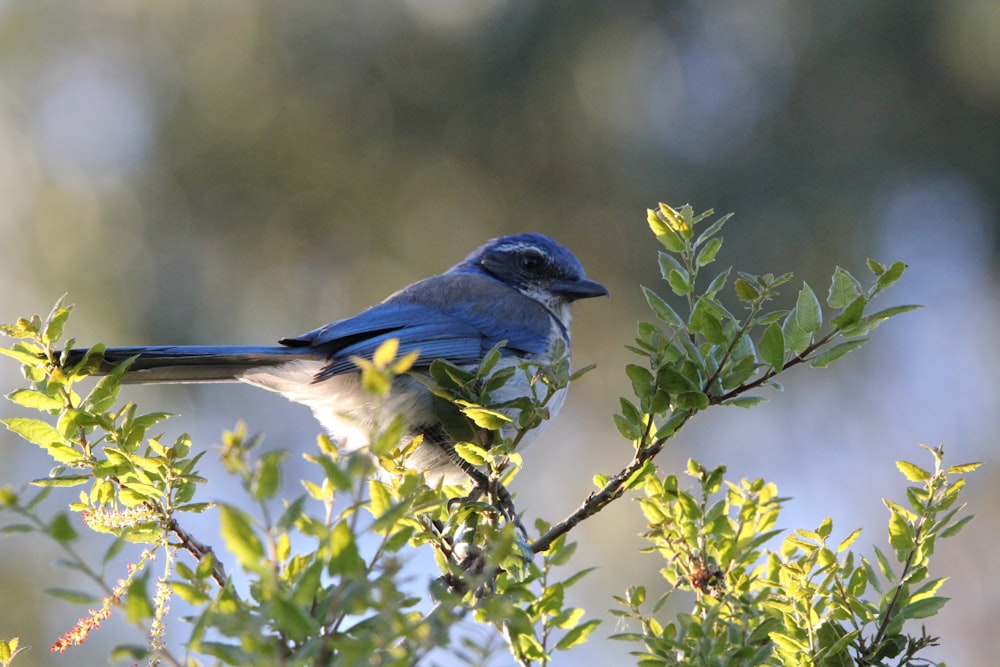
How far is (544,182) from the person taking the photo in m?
8.47

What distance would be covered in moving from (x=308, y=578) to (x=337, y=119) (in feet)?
25.7

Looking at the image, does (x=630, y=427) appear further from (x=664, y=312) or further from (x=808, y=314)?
(x=808, y=314)

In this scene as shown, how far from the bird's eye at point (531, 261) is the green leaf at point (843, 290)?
8.76 ft

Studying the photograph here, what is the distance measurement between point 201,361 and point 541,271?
Result: 1862mm

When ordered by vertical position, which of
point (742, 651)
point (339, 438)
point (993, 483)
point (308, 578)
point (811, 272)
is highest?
point (811, 272)

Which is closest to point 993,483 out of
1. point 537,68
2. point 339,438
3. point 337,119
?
point 537,68

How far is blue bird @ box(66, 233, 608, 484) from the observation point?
9.96ft

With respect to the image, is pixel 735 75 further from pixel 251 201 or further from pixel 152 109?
pixel 152 109

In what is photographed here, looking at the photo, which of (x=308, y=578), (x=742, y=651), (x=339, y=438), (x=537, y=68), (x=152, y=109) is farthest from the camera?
(x=152, y=109)

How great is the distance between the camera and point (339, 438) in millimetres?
3383

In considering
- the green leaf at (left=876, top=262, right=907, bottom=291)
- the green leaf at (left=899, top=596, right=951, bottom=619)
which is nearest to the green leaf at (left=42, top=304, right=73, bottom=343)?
the green leaf at (left=876, top=262, right=907, bottom=291)

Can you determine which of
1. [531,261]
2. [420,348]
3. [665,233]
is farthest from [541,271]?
[665,233]

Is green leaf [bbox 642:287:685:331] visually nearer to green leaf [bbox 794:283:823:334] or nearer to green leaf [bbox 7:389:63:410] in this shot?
green leaf [bbox 794:283:823:334]

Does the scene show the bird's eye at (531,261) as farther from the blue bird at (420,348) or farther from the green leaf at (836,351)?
the green leaf at (836,351)
